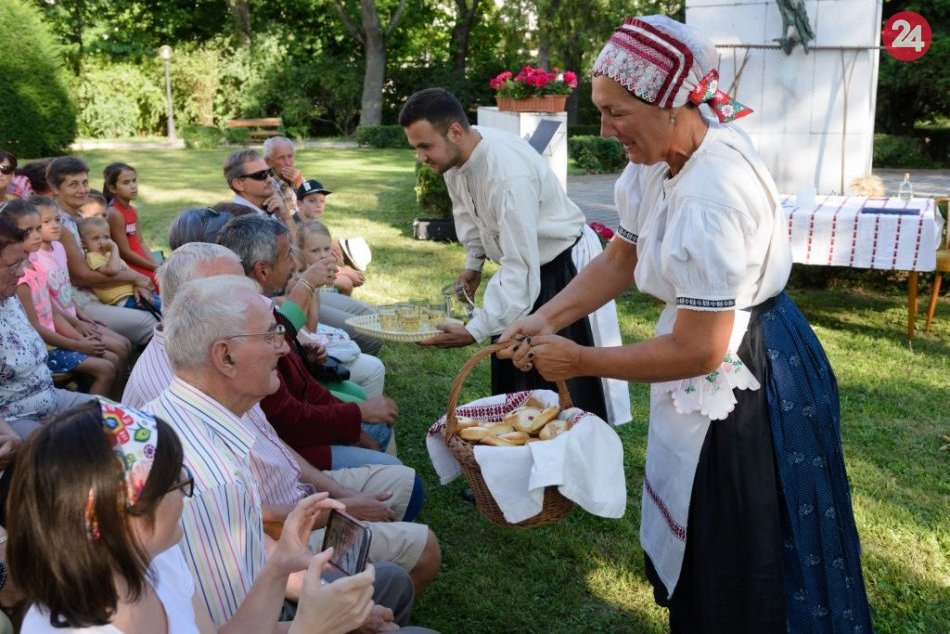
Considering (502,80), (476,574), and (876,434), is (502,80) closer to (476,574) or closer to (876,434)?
(876,434)

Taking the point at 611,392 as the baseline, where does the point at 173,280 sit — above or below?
above

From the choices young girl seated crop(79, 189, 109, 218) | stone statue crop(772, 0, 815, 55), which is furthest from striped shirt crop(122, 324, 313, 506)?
stone statue crop(772, 0, 815, 55)

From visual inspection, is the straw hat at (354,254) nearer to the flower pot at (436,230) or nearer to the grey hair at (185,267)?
the grey hair at (185,267)

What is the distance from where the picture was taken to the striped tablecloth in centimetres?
675

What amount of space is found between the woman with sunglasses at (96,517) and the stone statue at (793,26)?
9.20 meters

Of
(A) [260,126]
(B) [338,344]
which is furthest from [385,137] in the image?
(B) [338,344]

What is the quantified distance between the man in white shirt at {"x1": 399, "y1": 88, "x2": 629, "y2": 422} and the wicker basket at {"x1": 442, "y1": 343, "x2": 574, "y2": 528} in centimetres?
87

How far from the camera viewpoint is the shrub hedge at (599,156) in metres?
20.0

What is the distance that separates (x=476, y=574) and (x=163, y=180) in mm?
14914

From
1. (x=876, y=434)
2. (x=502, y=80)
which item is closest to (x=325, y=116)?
(x=502, y=80)

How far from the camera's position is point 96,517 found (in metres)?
1.55

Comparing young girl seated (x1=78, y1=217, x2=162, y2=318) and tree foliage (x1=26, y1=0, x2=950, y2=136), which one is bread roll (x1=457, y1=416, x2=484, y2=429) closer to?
young girl seated (x1=78, y1=217, x2=162, y2=318)

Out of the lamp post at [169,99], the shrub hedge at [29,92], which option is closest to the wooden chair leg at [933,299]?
the shrub hedge at [29,92]

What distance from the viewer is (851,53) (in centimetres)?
956
